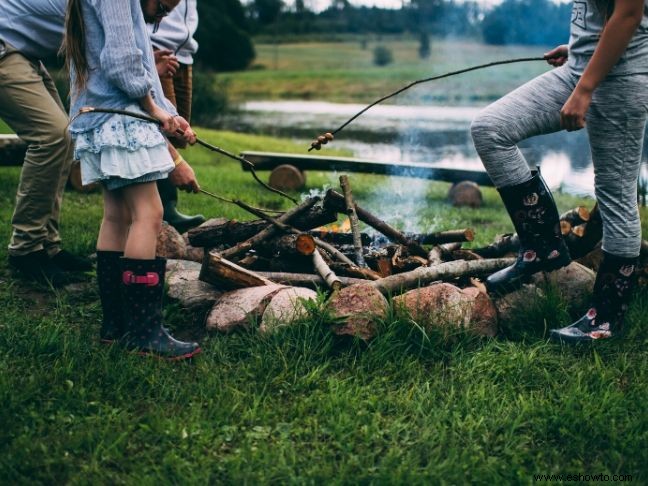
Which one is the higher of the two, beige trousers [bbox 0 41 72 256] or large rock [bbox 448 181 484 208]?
beige trousers [bbox 0 41 72 256]

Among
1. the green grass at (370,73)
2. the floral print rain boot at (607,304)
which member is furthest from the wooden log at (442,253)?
the green grass at (370,73)

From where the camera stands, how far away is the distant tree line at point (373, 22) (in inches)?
488

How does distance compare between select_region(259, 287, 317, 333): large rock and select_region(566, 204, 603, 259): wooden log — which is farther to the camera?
select_region(566, 204, 603, 259): wooden log

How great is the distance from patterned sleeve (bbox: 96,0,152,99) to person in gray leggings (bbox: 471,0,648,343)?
5.41 ft

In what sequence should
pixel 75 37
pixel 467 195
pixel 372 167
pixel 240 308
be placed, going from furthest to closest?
pixel 372 167
pixel 467 195
pixel 240 308
pixel 75 37

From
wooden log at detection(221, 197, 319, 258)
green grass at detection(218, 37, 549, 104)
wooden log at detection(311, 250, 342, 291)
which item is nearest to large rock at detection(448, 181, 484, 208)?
wooden log at detection(221, 197, 319, 258)

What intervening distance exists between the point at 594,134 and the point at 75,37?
2.40 m

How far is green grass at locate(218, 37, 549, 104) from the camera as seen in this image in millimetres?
28328

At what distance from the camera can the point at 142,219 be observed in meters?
3.30

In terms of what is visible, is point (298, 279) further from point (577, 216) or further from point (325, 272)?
point (577, 216)

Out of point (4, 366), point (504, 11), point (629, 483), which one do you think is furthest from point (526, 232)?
point (504, 11)

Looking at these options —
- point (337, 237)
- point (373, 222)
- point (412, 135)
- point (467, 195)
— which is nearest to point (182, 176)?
point (373, 222)

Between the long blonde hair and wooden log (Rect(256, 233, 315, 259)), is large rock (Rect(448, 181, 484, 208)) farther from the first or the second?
the long blonde hair

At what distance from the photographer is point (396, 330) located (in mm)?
3471
